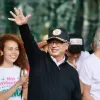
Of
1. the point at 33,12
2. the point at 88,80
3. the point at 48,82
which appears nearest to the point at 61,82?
the point at 48,82

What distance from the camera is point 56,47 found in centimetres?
444

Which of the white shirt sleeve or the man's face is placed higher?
the man's face

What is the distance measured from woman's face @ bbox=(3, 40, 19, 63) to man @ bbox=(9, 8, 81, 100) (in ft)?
1.73

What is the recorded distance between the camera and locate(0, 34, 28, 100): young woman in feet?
15.4

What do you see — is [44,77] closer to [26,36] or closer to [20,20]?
[26,36]

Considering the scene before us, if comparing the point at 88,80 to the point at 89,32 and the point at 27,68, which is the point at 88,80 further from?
the point at 89,32

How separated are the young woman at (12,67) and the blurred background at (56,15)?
157 inches

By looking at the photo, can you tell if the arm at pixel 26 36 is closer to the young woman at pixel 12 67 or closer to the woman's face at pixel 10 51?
the young woman at pixel 12 67

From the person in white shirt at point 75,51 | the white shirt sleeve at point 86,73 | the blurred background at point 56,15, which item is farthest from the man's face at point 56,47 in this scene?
the blurred background at point 56,15

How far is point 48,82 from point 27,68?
2.25 ft

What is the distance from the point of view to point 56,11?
966 cm

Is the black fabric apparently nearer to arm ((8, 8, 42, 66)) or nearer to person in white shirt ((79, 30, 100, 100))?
arm ((8, 8, 42, 66))

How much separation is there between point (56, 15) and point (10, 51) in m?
4.84

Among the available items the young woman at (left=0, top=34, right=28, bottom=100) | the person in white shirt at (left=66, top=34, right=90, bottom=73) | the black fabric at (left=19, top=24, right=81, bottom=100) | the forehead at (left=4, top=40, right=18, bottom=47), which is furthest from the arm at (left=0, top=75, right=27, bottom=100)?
the person in white shirt at (left=66, top=34, right=90, bottom=73)
